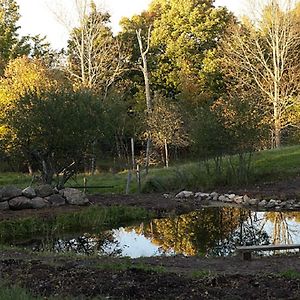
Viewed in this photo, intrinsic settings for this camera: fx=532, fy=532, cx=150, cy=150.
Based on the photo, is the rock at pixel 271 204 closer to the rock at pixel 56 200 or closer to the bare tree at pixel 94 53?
the rock at pixel 56 200

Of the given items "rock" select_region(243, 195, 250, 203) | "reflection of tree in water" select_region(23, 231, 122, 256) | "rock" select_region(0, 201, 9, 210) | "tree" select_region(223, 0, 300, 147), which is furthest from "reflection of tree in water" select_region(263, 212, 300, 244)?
"tree" select_region(223, 0, 300, 147)

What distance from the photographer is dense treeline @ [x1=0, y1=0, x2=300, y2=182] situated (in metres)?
19.9

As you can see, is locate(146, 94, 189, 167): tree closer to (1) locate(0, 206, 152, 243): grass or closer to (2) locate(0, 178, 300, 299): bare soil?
(1) locate(0, 206, 152, 243): grass

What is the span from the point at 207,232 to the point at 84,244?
334cm

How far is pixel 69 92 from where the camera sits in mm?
20234

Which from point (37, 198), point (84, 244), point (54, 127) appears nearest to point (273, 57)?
point (54, 127)

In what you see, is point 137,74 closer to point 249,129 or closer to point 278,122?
point 278,122

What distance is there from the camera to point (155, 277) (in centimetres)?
702

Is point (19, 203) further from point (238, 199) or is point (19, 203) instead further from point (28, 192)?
point (238, 199)

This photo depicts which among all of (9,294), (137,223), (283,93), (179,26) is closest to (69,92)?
(137,223)

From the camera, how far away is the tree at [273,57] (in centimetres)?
3444

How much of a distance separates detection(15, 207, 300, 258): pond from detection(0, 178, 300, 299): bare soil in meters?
2.44

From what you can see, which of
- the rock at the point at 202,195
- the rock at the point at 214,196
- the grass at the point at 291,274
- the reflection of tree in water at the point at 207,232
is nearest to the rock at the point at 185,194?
the rock at the point at 202,195

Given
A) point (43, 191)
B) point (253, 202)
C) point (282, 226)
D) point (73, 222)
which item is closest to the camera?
point (282, 226)
